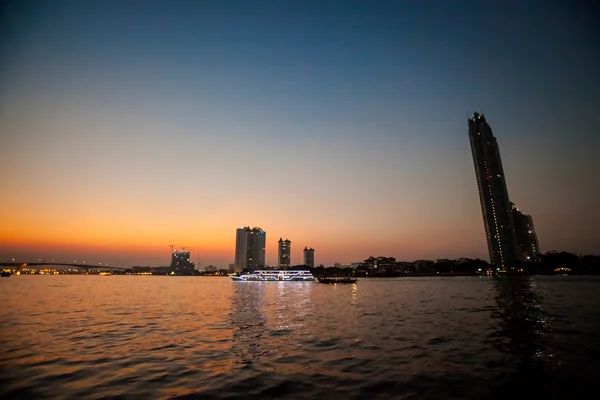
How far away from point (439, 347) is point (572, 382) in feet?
25.6

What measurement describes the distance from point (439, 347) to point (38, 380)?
76.0 ft

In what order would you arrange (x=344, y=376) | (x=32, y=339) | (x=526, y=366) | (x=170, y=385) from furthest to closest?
1. (x=32, y=339)
2. (x=526, y=366)
3. (x=344, y=376)
4. (x=170, y=385)

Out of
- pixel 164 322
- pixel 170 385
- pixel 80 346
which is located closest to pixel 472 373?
pixel 170 385

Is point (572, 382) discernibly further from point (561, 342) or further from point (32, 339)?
point (32, 339)

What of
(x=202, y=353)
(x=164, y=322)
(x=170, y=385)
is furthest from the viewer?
(x=164, y=322)

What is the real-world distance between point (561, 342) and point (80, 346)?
34.6m

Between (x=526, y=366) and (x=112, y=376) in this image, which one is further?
(x=526, y=366)

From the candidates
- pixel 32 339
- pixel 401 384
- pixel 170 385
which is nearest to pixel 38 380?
pixel 170 385

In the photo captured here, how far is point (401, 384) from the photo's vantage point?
15016 mm

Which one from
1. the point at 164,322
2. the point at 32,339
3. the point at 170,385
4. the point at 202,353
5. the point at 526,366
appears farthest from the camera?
the point at 164,322

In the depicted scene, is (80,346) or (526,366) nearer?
(526,366)

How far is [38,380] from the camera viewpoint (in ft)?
51.9

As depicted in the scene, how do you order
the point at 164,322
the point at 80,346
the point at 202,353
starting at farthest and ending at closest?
1. the point at 164,322
2. the point at 80,346
3. the point at 202,353

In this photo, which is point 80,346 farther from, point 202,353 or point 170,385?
point 170,385
